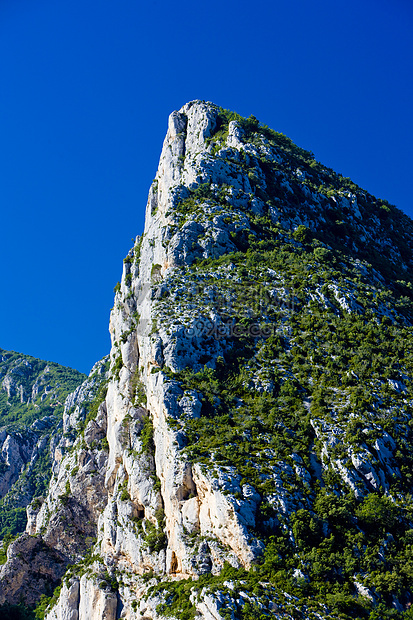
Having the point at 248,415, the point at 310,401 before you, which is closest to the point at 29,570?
the point at 248,415

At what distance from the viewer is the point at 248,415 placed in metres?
64.6

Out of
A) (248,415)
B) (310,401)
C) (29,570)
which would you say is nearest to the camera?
(248,415)

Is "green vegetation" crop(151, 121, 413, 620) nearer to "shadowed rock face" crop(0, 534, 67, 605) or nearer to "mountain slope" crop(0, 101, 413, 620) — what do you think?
"mountain slope" crop(0, 101, 413, 620)

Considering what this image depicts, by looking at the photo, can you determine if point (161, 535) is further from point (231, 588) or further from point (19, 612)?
point (19, 612)

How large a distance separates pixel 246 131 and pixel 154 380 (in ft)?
251

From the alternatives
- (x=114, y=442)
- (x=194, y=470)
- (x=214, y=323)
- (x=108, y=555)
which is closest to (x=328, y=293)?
(x=214, y=323)

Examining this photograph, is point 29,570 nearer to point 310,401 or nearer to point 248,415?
point 248,415

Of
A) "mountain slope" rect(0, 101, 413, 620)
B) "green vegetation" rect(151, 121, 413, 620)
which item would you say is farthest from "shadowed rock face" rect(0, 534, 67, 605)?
"green vegetation" rect(151, 121, 413, 620)

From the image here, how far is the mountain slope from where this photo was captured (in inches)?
1962

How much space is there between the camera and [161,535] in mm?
63469

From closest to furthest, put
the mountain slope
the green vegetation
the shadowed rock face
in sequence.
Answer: the green vegetation
the mountain slope
the shadowed rock face

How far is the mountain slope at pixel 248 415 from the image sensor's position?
164ft

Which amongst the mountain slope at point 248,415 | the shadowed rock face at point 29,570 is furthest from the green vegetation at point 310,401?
the shadowed rock face at point 29,570

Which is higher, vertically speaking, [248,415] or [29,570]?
[248,415]
